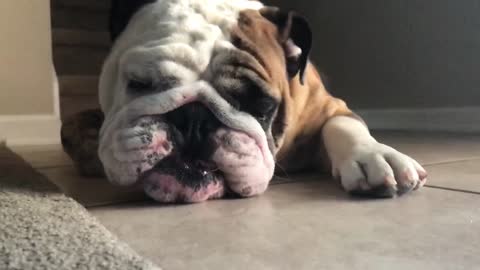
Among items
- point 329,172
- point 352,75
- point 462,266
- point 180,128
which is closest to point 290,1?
point 352,75

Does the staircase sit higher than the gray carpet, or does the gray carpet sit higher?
the gray carpet

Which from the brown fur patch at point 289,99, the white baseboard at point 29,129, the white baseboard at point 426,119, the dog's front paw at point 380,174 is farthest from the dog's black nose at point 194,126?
the white baseboard at point 426,119

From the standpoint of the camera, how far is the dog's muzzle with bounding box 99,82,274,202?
1.15m

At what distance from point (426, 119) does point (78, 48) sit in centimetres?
167

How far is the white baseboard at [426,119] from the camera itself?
8.54 ft

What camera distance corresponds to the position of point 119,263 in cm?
73

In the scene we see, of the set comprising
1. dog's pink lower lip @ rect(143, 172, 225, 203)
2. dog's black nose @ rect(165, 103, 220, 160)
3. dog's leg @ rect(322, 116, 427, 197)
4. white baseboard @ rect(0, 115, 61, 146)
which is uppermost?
dog's black nose @ rect(165, 103, 220, 160)

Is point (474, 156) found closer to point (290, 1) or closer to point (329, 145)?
point (329, 145)

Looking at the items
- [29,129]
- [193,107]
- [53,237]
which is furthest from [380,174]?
[29,129]

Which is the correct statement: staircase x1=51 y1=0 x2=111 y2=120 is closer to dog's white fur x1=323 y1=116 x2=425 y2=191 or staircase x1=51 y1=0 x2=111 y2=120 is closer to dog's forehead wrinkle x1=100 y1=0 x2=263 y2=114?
dog's forehead wrinkle x1=100 y1=0 x2=263 y2=114

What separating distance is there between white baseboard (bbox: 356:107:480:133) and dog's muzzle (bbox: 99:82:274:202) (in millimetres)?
1628

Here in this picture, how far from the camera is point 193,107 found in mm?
1197

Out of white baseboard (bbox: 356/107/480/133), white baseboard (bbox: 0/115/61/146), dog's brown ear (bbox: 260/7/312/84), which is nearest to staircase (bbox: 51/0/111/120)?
white baseboard (bbox: 0/115/61/146)

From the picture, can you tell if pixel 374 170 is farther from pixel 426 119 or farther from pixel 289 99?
pixel 426 119
